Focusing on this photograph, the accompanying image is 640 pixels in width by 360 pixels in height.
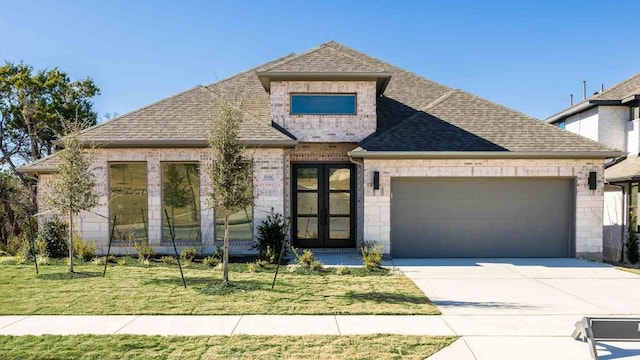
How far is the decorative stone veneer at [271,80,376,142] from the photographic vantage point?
460 inches

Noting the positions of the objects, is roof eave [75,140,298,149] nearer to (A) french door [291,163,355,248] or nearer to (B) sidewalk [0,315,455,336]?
(A) french door [291,163,355,248]

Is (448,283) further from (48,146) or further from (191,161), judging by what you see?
(48,146)

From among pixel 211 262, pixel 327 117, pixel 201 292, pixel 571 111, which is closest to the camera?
pixel 201 292

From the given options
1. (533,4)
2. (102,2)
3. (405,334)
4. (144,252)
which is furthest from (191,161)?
(533,4)

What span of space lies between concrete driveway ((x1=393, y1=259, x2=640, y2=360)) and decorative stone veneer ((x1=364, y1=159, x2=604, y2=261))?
888mm

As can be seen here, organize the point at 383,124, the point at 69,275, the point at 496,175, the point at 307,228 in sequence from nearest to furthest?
the point at 69,275
the point at 496,175
the point at 307,228
the point at 383,124

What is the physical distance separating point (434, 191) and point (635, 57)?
1242 centimetres

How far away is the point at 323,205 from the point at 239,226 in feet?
9.30

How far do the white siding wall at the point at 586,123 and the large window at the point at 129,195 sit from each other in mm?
17293

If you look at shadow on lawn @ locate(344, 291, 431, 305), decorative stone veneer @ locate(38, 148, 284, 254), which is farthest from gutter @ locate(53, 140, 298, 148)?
shadow on lawn @ locate(344, 291, 431, 305)

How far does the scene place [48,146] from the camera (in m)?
19.7

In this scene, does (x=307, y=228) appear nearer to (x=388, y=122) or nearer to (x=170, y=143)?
(x=388, y=122)

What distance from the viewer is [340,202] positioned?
490 inches

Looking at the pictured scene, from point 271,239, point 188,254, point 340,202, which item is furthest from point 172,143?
point 340,202
